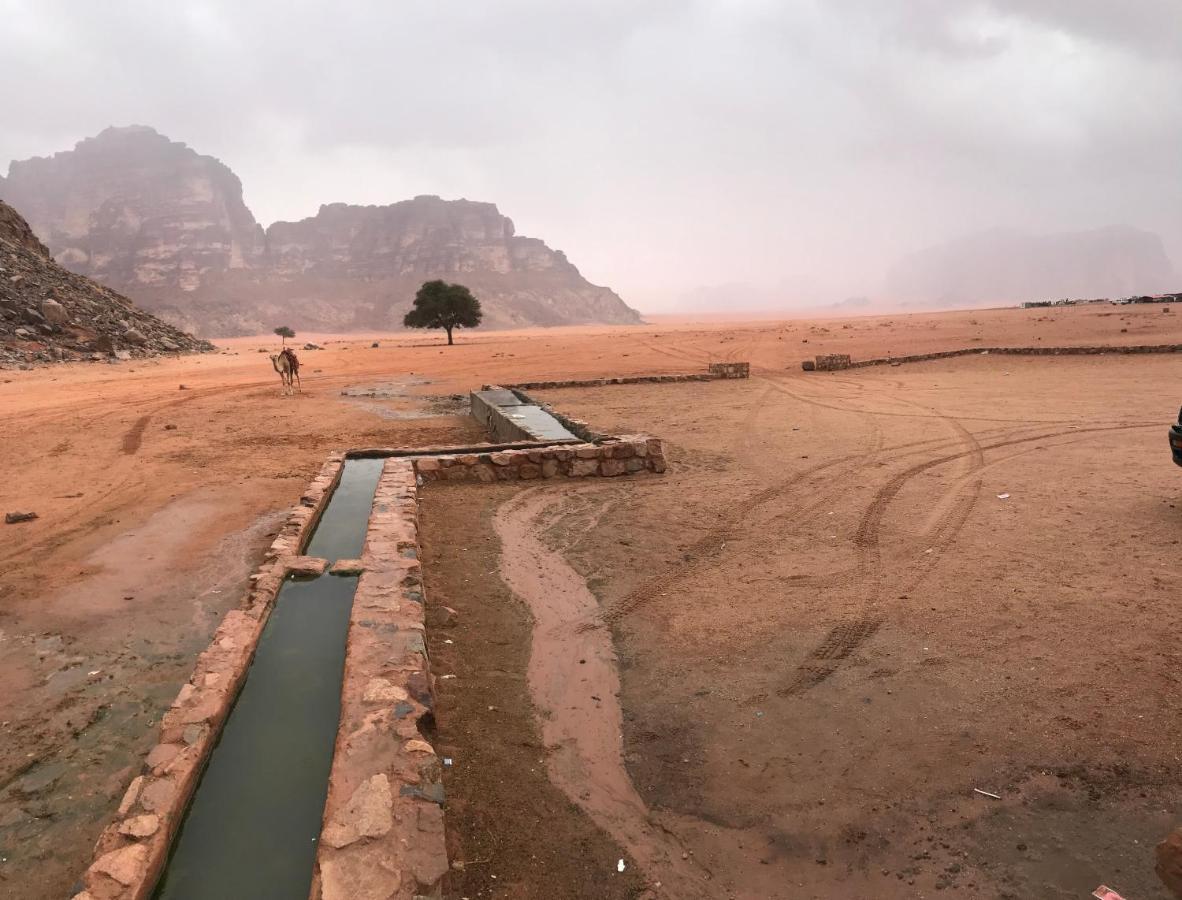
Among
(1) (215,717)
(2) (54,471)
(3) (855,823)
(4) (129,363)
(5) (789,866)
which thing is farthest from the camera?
(4) (129,363)

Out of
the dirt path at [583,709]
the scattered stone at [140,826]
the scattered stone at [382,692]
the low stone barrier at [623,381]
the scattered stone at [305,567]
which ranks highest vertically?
the low stone barrier at [623,381]

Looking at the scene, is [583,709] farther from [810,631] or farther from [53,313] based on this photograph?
[53,313]

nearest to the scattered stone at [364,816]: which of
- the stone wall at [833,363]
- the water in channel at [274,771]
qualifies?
the water in channel at [274,771]

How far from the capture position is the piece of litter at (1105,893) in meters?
2.62

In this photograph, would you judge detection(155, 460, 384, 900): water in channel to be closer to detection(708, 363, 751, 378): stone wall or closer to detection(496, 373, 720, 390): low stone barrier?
detection(496, 373, 720, 390): low stone barrier

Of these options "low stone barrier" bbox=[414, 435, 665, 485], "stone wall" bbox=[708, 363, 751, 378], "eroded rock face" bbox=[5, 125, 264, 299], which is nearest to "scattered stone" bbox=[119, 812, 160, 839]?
"low stone barrier" bbox=[414, 435, 665, 485]

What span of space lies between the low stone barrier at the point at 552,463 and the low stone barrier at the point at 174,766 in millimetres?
3918

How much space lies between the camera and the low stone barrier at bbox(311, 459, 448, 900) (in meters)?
2.54

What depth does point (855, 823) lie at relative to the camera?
10.4 ft

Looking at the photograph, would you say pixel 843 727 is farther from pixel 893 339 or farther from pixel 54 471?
pixel 893 339

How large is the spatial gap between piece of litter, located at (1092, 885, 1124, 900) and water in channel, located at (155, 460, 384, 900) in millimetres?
3085

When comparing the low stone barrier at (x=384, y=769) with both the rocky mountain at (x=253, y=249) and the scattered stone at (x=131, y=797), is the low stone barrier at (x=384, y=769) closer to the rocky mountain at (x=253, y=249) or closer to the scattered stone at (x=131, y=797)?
the scattered stone at (x=131, y=797)

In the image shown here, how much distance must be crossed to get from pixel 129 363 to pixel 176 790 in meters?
31.9

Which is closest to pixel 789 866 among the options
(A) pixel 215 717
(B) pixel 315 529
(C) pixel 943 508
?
(A) pixel 215 717
